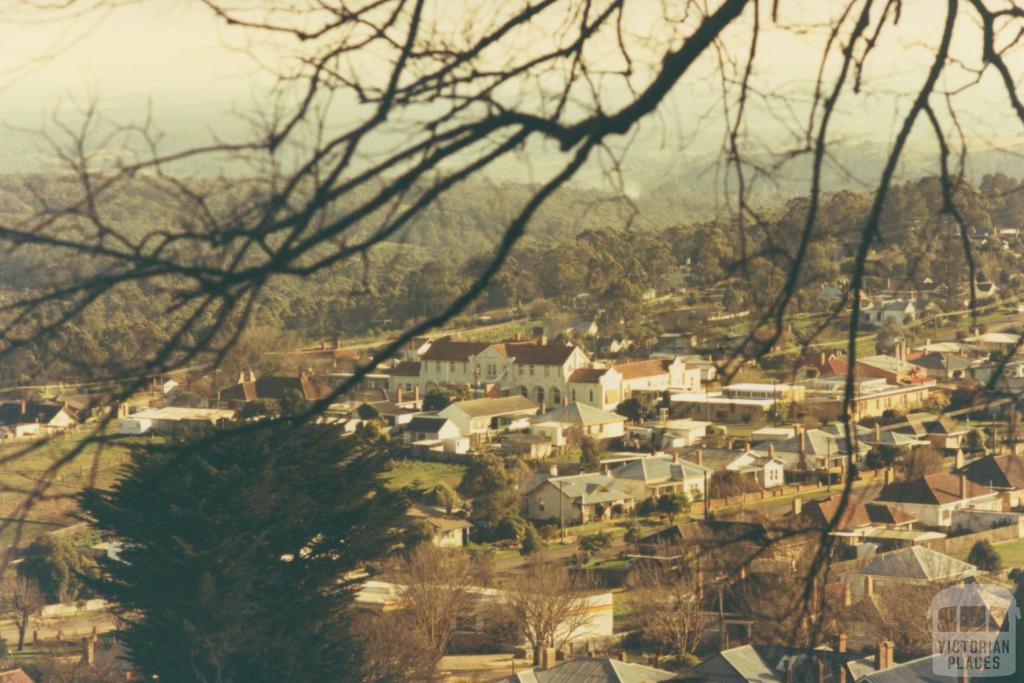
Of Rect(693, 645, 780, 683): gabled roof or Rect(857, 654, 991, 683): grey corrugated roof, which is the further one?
Rect(857, 654, 991, 683): grey corrugated roof

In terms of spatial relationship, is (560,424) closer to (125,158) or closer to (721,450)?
(721,450)

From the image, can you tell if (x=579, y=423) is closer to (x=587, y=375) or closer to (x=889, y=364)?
(x=587, y=375)

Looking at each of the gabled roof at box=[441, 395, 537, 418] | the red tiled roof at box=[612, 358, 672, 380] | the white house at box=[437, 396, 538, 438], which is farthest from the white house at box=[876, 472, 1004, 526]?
the red tiled roof at box=[612, 358, 672, 380]

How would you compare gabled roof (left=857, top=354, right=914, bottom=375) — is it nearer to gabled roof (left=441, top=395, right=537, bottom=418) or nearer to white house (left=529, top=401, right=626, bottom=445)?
white house (left=529, top=401, right=626, bottom=445)

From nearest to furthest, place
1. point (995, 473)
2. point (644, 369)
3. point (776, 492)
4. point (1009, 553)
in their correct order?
point (1009, 553), point (995, 473), point (776, 492), point (644, 369)

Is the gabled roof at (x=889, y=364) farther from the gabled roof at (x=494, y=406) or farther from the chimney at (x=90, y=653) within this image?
the chimney at (x=90, y=653)

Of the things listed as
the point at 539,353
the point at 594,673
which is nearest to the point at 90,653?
the point at 594,673
